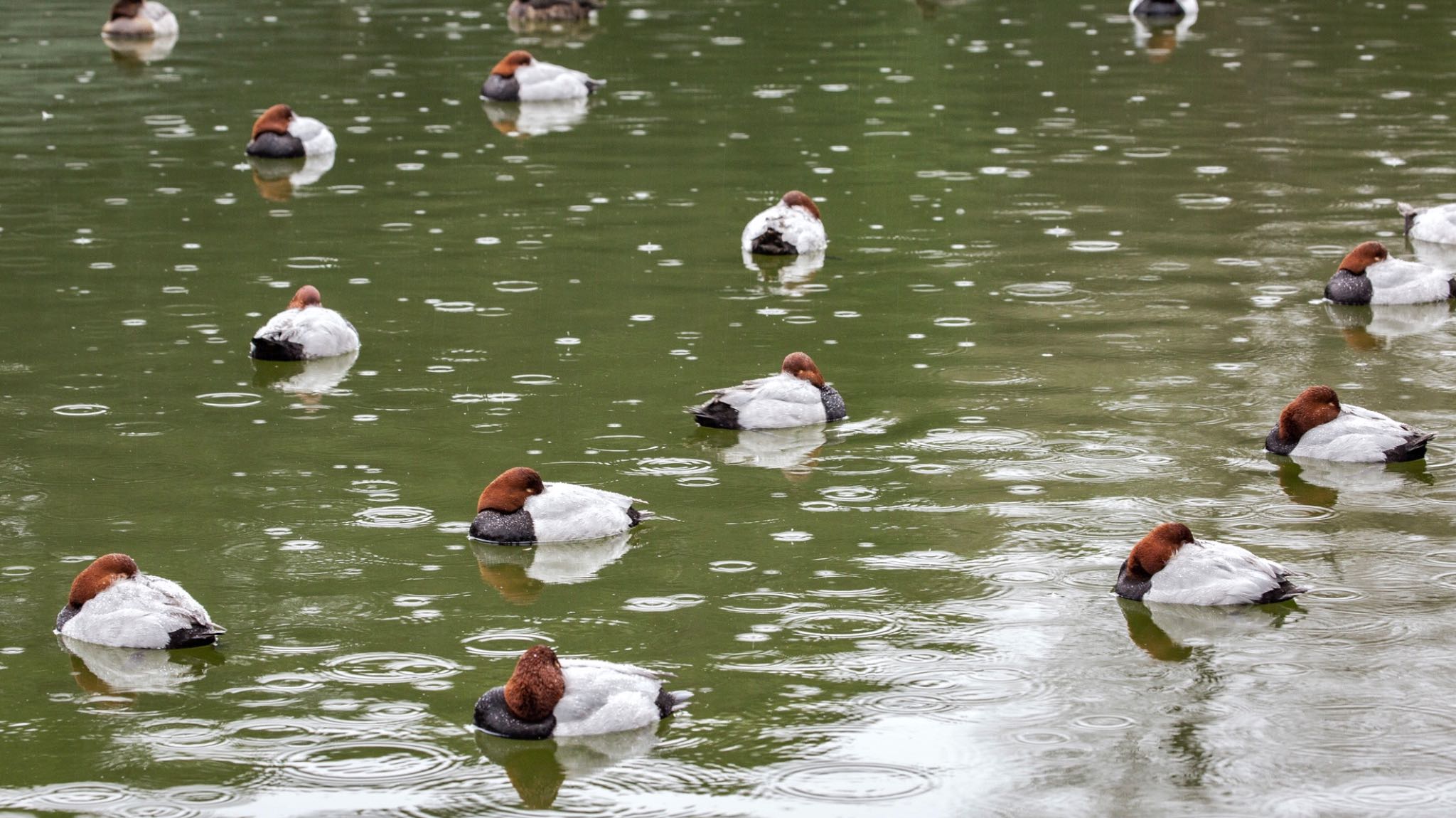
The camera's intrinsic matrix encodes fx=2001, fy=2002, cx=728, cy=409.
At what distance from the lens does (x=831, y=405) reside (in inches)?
690

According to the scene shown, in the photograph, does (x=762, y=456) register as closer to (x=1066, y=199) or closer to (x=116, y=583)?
(x=116, y=583)

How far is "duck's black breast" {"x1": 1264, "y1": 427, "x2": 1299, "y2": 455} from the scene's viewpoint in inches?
645

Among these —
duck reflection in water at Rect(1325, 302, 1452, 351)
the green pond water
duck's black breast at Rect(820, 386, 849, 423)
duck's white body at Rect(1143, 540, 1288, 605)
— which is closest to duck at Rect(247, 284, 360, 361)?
the green pond water

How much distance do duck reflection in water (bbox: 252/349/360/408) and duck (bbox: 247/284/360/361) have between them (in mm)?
84

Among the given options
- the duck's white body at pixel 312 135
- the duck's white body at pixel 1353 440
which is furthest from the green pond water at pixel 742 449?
the duck's white body at pixel 312 135

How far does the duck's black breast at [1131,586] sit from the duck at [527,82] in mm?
22804

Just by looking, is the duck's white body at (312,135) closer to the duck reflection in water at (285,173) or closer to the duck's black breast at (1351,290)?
the duck reflection in water at (285,173)

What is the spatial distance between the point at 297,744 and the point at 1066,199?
17248 millimetres

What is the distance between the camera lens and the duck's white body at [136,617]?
1285 cm

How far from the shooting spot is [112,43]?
42312 millimetres

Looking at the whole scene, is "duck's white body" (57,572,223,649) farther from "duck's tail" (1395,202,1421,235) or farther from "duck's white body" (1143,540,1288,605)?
"duck's tail" (1395,202,1421,235)

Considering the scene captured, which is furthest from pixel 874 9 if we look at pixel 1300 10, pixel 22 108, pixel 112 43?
pixel 22 108

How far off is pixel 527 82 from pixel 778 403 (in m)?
18.7

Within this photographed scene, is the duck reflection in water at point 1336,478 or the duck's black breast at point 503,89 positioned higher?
the duck's black breast at point 503,89
